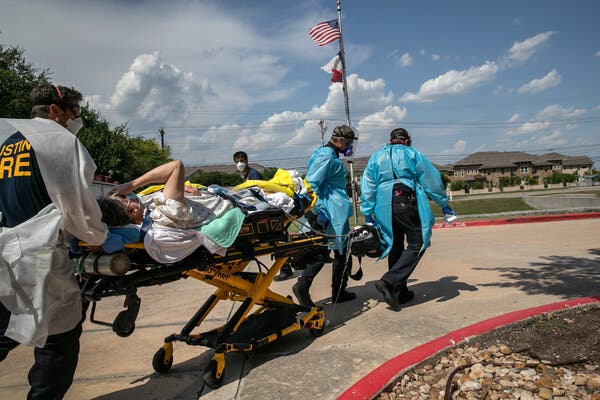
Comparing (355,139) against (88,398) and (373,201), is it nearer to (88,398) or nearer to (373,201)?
(373,201)

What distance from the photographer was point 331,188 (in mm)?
4781

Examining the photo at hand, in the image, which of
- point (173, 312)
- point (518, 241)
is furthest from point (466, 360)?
point (518, 241)

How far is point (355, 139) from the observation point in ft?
16.6

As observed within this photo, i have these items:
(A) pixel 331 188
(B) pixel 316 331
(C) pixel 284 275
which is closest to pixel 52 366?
(B) pixel 316 331

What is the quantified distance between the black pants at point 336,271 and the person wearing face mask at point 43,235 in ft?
8.34

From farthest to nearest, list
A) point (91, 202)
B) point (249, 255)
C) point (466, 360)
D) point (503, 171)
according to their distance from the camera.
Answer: point (503, 171), point (249, 255), point (466, 360), point (91, 202)

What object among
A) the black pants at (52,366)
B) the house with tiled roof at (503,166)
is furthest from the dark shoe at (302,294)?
the house with tiled roof at (503,166)

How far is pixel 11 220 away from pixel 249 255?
162cm

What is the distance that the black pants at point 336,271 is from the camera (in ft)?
15.7

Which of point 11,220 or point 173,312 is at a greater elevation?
point 11,220

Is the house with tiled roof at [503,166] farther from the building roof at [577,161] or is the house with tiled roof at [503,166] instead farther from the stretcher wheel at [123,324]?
the stretcher wheel at [123,324]

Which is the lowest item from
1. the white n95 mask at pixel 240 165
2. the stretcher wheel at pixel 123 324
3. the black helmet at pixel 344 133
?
the stretcher wheel at pixel 123 324

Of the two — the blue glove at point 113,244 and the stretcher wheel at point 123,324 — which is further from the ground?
the blue glove at point 113,244

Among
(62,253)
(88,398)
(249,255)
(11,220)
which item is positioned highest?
(11,220)
